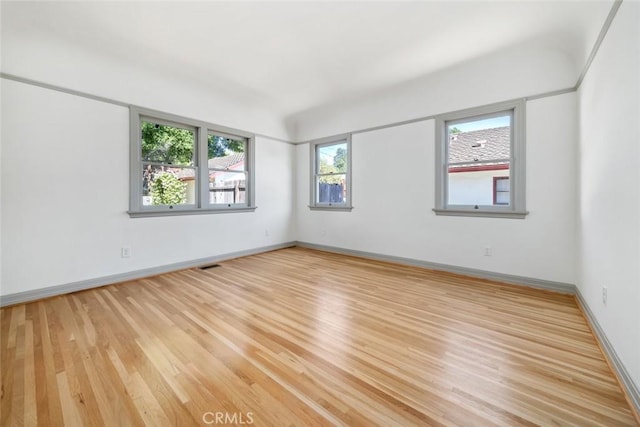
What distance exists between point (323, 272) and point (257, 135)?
2953 mm

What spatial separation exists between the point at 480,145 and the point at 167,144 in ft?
14.6

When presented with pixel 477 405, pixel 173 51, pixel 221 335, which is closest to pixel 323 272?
pixel 221 335

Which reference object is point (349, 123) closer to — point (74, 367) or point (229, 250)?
point (229, 250)

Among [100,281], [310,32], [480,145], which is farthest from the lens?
[480,145]

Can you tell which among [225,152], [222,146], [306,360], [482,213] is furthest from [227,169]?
[482,213]

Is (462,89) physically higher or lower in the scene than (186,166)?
higher

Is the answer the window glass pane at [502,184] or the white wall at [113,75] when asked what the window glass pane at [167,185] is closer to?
the white wall at [113,75]

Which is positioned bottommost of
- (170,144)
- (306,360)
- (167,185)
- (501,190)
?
(306,360)

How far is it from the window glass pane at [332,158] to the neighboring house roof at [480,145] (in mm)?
1983

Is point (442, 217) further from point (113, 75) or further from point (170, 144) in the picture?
point (113, 75)

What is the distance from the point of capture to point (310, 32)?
2793 millimetres

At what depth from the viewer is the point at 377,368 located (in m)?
1.68

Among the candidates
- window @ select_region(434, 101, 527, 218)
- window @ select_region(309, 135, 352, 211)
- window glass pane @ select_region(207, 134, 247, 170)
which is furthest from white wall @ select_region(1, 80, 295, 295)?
window @ select_region(434, 101, 527, 218)

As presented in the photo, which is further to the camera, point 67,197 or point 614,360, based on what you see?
point 67,197
